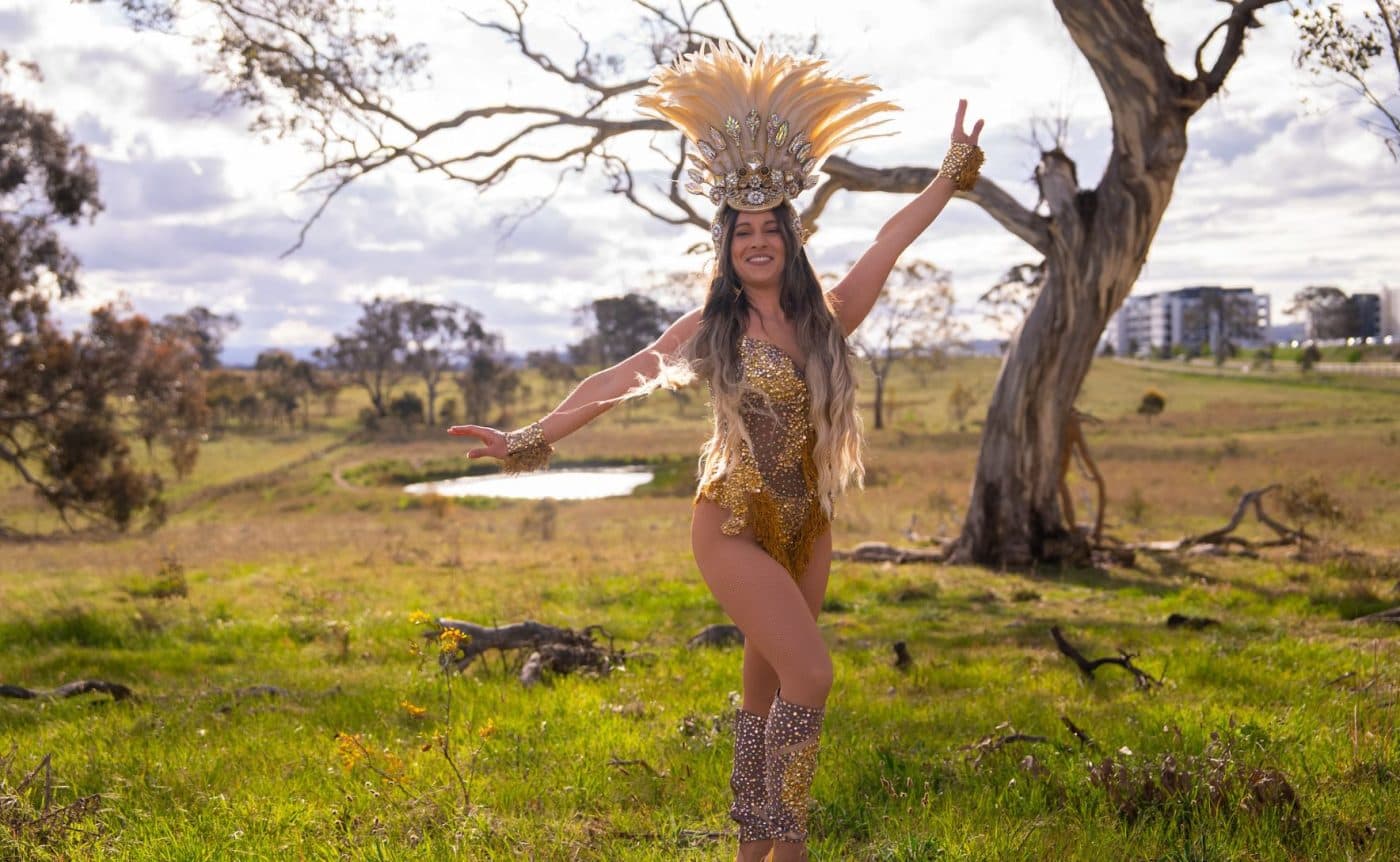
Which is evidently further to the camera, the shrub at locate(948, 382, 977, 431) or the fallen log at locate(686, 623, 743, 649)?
the shrub at locate(948, 382, 977, 431)

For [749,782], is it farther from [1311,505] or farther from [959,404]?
[959,404]

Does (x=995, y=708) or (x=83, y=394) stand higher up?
→ (x=83, y=394)

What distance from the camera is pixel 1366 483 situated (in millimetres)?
21453

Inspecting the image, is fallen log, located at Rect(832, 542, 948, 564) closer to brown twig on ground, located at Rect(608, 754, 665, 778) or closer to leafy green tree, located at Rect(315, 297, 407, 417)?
brown twig on ground, located at Rect(608, 754, 665, 778)

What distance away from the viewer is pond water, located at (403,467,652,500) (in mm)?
36094

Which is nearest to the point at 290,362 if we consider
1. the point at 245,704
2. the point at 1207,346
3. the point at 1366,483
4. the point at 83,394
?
the point at 83,394

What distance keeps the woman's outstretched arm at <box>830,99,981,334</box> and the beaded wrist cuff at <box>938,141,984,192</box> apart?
0.02 metres

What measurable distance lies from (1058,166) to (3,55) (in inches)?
884

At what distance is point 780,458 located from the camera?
3693mm

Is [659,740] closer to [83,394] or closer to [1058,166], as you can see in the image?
[1058,166]

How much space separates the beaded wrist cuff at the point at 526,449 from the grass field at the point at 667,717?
92 cm

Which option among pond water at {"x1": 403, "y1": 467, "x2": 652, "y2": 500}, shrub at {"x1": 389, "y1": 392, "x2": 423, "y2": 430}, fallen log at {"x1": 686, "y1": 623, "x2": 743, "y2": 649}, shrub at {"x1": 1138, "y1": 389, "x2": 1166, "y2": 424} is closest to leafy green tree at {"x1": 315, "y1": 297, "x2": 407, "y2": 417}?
shrub at {"x1": 389, "y1": 392, "x2": 423, "y2": 430}

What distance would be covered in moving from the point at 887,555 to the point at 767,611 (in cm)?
1032

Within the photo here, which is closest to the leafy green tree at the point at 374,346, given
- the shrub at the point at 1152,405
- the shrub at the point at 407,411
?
the shrub at the point at 407,411
